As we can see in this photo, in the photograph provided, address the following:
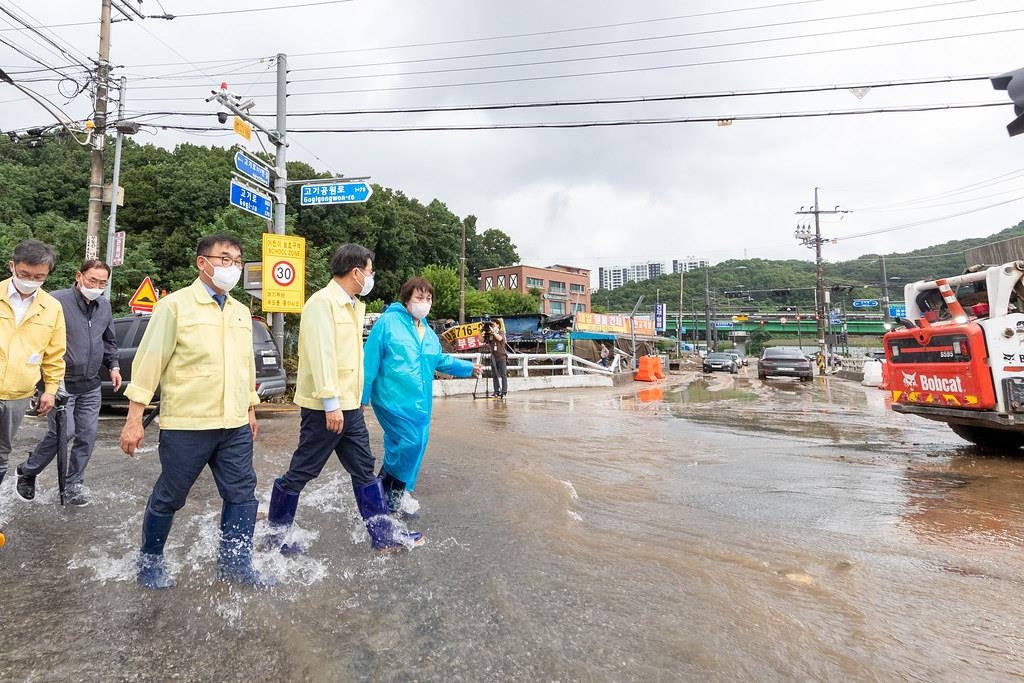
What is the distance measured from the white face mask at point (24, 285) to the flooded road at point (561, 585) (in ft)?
4.79

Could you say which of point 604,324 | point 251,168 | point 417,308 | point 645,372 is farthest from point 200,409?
point 604,324

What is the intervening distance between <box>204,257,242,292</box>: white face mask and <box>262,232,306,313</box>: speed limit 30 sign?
942 centimetres

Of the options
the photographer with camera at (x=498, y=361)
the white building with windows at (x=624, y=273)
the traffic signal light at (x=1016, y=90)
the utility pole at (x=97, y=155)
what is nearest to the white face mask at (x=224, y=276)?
the traffic signal light at (x=1016, y=90)

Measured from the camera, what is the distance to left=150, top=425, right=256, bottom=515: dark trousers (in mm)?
2686

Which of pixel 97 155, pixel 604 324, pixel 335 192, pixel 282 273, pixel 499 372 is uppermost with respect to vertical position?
pixel 97 155

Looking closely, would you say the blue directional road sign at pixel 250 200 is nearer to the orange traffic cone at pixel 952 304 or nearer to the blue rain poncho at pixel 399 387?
the blue rain poncho at pixel 399 387

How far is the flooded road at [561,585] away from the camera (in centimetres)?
210

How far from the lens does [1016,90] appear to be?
5031 mm

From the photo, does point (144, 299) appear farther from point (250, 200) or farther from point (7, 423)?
point (7, 423)

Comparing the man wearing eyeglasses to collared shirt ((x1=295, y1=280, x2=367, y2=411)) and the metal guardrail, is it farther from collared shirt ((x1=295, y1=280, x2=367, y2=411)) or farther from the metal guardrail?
the metal guardrail

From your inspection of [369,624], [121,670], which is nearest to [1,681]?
[121,670]

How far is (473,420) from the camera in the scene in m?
9.38

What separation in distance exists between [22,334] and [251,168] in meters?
9.59

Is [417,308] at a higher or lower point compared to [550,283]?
lower
